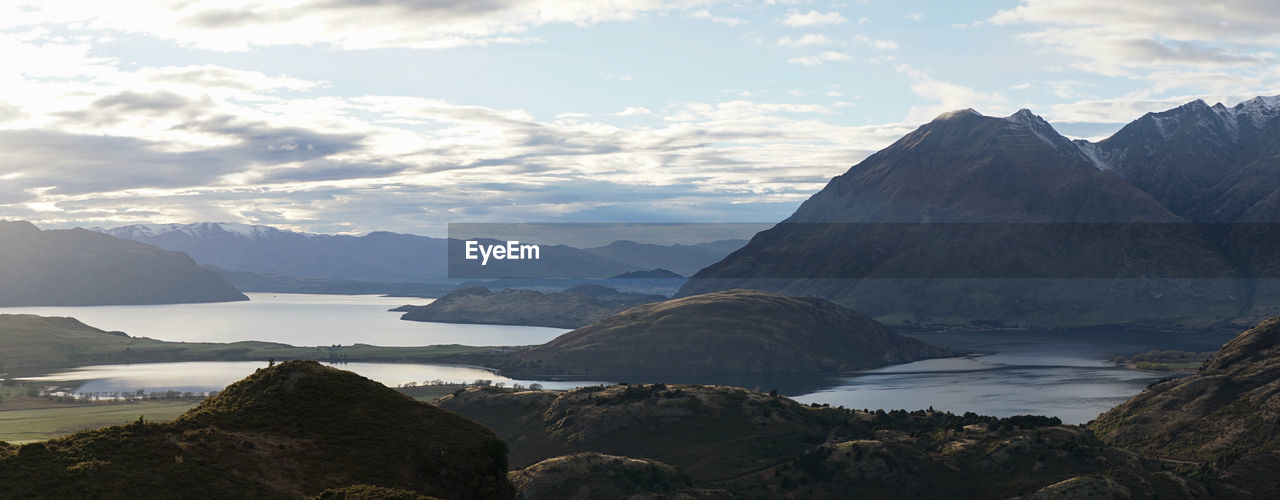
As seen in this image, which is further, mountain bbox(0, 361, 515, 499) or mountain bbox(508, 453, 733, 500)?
mountain bbox(508, 453, 733, 500)

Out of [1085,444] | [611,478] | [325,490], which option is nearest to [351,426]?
[325,490]

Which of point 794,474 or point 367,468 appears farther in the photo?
point 794,474

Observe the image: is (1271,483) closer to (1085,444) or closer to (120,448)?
(1085,444)

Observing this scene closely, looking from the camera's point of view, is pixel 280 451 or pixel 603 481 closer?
pixel 280 451

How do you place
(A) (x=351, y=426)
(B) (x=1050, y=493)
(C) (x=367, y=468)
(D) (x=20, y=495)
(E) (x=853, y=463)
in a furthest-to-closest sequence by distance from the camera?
1. (E) (x=853, y=463)
2. (B) (x=1050, y=493)
3. (A) (x=351, y=426)
4. (C) (x=367, y=468)
5. (D) (x=20, y=495)

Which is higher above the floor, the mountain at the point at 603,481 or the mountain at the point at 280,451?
the mountain at the point at 280,451

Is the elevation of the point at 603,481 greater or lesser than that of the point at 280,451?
lesser

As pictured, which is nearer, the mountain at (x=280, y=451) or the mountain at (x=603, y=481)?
the mountain at (x=280, y=451)

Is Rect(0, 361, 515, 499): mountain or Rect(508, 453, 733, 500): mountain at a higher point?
Rect(0, 361, 515, 499): mountain
